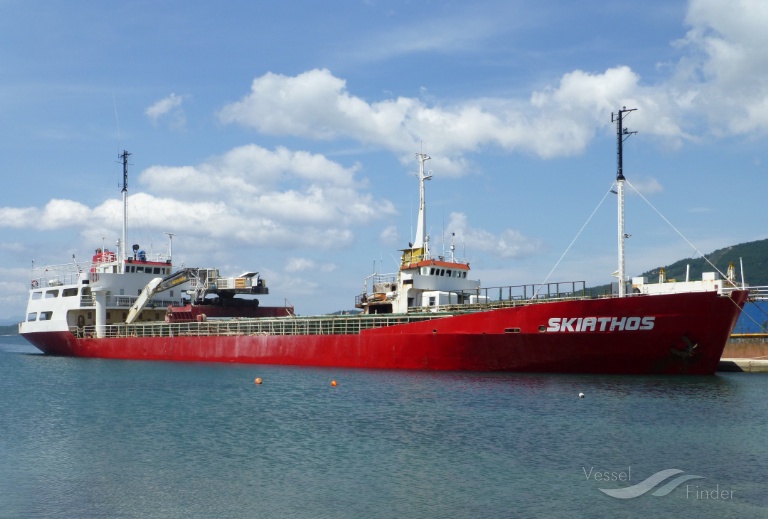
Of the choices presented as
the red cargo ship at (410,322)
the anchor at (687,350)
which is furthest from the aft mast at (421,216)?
the anchor at (687,350)

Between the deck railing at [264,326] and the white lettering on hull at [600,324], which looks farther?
the deck railing at [264,326]

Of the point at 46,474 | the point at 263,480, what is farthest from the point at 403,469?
the point at 46,474

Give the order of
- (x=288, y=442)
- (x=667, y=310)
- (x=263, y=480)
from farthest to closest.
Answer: (x=667, y=310), (x=288, y=442), (x=263, y=480)

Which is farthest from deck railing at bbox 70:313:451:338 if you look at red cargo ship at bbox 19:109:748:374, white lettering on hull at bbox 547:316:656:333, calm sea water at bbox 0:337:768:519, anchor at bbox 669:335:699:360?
anchor at bbox 669:335:699:360

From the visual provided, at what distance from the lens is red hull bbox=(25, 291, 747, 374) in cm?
2825

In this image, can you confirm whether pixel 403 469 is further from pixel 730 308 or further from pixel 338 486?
pixel 730 308

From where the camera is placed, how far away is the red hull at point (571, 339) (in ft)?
92.7

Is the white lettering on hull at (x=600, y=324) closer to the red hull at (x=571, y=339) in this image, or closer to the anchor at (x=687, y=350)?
the red hull at (x=571, y=339)

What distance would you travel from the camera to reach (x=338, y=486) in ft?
51.4

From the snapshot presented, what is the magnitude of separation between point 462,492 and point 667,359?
16.9 meters

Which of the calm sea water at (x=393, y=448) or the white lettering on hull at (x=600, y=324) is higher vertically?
the white lettering on hull at (x=600, y=324)

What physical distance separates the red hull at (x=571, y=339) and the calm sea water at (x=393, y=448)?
3.05 feet

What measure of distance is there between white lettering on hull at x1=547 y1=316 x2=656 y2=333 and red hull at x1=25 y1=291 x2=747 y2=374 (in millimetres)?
37

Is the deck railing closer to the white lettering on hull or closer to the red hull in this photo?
the red hull
